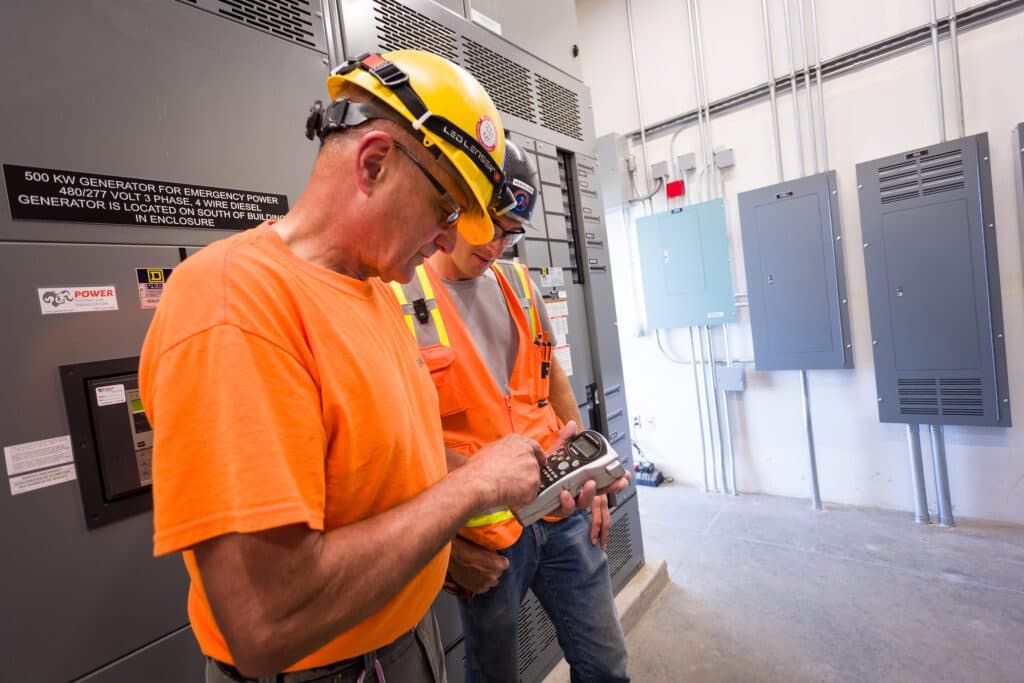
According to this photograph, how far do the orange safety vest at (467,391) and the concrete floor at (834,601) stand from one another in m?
1.45

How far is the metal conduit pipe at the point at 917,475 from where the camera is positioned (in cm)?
314

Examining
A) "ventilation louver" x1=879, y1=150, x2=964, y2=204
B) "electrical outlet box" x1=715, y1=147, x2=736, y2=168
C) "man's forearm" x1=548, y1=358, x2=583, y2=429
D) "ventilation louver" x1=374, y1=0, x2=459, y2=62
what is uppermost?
"ventilation louver" x1=374, y1=0, x2=459, y2=62

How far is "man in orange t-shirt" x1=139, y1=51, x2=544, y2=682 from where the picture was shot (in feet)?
1.72

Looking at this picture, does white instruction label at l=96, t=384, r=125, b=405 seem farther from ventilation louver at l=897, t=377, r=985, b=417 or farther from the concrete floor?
ventilation louver at l=897, t=377, r=985, b=417

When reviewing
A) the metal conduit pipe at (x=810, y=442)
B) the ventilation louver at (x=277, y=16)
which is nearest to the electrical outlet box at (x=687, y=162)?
the metal conduit pipe at (x=810, y=442)

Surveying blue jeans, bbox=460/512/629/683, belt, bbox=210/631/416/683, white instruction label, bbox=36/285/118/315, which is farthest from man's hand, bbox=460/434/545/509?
white instruction label, bbox=36/285/118/315

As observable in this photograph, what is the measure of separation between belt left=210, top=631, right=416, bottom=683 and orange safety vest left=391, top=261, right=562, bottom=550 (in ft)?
1.44

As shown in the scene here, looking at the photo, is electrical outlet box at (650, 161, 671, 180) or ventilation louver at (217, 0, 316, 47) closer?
ventilation louver at (217, 0, 316, 47)

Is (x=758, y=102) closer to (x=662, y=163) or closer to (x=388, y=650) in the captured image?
(x=662, y=163)

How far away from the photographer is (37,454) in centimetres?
99

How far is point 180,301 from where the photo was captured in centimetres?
57

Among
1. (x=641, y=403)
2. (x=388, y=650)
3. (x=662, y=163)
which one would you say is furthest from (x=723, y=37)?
(x=388, y=650)

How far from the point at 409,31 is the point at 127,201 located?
1145 millimetres

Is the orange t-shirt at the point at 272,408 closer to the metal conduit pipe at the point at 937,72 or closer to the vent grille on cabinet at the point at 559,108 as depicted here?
the vent grille on cabinet at the point at 559,108
